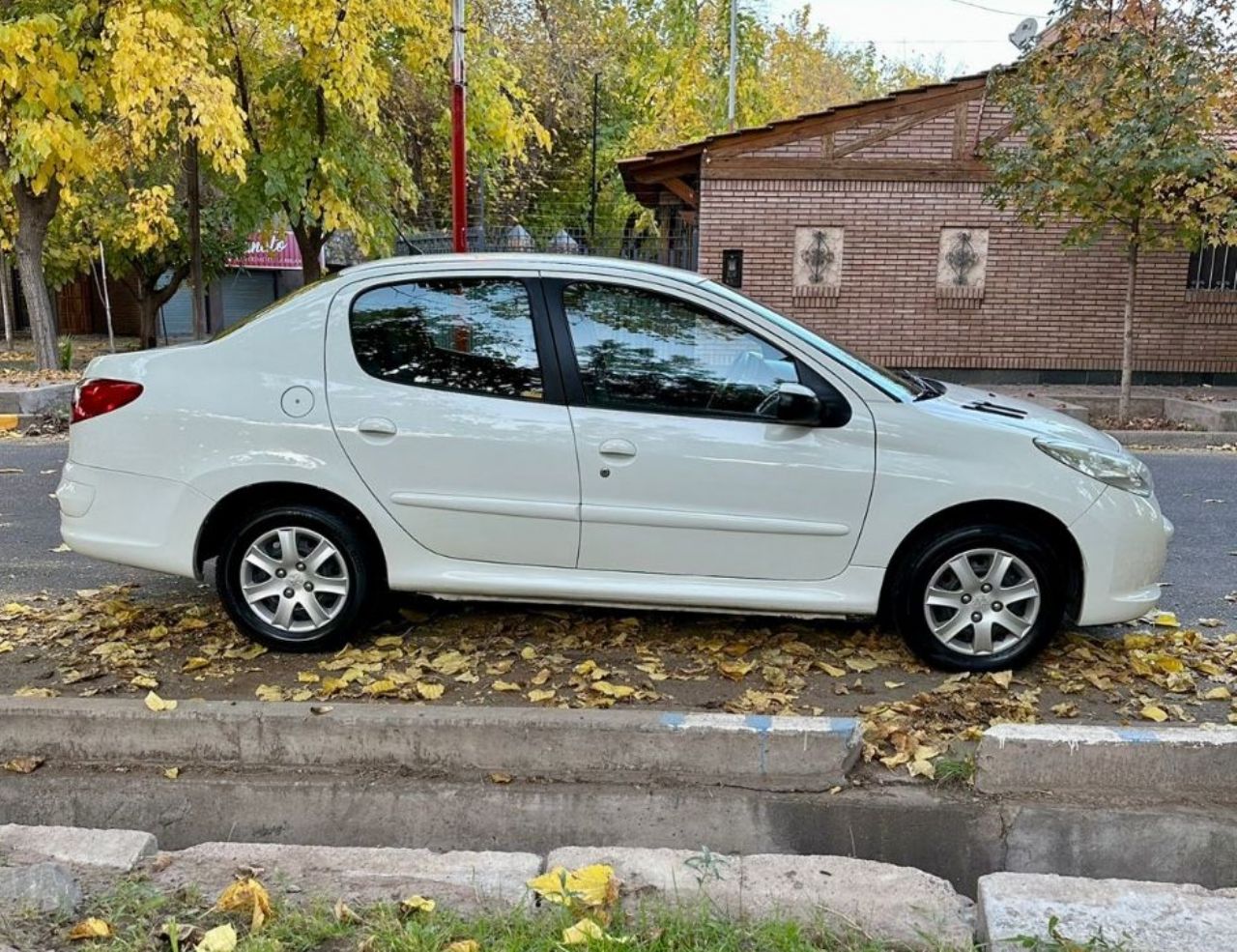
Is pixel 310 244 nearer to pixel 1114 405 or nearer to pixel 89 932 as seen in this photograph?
pixel 1114 405

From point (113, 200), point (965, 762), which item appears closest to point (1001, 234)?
point (965, 762)

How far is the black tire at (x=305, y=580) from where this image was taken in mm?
4430

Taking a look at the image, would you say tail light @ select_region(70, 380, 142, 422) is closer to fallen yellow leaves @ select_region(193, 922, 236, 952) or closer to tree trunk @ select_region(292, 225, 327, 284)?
fallen yellow leaves @ select_region(193, 922, 236, 952)

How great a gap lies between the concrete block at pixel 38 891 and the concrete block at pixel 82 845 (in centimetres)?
17

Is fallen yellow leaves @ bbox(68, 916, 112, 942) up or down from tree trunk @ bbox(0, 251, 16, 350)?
down

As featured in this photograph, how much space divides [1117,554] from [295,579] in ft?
11.4

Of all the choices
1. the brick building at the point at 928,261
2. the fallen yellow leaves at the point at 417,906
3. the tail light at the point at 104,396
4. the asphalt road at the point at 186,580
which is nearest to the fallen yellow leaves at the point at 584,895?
the fallen yellow leaves at the point at 417,906

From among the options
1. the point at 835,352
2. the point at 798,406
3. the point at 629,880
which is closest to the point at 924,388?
the point at 835,352

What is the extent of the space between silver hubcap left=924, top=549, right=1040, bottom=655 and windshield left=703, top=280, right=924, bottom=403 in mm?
748

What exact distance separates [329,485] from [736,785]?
2.09m

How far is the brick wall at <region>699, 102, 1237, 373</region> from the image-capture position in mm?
14680

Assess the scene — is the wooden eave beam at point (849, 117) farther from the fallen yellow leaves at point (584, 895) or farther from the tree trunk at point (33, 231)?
the fallen yellow leaves at point (584, 895)

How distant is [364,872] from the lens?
2.98 meters

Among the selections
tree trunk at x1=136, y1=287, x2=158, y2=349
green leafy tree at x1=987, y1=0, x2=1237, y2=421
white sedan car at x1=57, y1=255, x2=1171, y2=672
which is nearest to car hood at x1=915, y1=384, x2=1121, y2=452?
white sedan car at x1=57, y1=255, x2=1171, y2=672
